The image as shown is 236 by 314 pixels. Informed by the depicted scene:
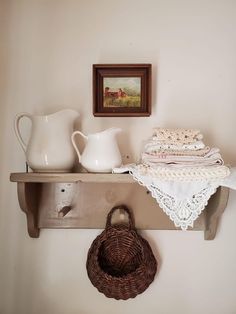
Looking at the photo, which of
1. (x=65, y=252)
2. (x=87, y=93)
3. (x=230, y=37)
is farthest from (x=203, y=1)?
(x=65, y=252)

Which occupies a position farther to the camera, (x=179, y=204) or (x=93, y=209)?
(x=93, y=209)

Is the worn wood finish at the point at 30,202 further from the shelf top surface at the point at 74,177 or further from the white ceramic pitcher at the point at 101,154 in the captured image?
the white ceramic pitcher at the point at 101,154

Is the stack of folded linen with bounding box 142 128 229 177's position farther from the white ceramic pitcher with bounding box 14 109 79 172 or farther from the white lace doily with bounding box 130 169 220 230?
the white ceramic pitcher with bounding box 14 109 79 172

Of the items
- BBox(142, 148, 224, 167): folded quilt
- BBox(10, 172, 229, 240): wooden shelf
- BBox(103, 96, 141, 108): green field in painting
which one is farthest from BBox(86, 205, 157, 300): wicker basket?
BBox(103, 96, 141, 108): green field in painting

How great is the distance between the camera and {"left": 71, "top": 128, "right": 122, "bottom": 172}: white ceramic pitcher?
104 cm

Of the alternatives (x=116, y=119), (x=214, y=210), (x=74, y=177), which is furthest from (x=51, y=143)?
(x=214, y=210)

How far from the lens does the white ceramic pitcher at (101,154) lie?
104 centimetres

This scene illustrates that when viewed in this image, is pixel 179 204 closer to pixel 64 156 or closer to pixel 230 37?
pixel 64 156

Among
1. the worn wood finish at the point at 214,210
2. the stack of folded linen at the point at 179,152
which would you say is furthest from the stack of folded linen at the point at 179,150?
the worn wood finish at the point at 214,210

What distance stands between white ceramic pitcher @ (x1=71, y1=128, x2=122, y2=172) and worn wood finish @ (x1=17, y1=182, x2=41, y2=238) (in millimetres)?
208

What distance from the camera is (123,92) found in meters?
1.20

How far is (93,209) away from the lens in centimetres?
121

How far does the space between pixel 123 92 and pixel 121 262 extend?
1.96 feet

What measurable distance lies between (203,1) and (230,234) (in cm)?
86
